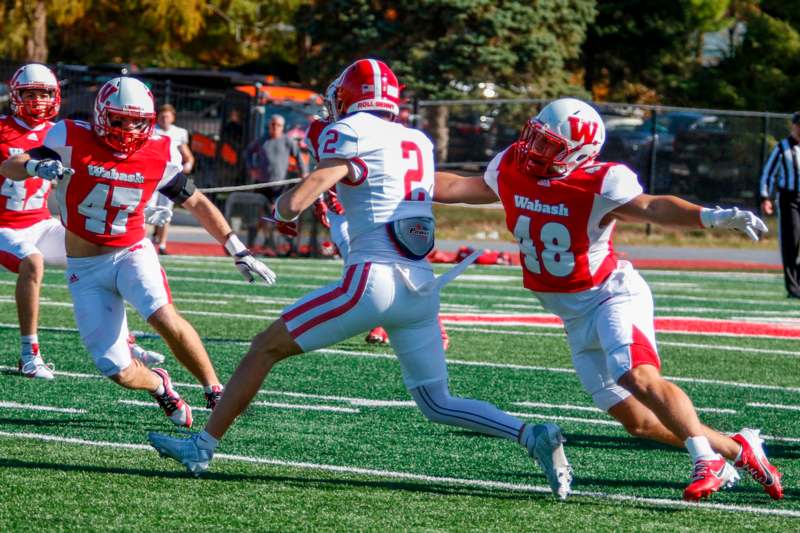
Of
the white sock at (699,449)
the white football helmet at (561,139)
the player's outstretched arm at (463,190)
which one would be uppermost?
the white football helmet at (561,139)

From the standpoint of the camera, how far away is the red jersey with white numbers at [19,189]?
841 cm

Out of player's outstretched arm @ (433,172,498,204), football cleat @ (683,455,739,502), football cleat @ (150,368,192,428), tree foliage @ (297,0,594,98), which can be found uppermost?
player's outstretched arm @ (433,172,498,204)

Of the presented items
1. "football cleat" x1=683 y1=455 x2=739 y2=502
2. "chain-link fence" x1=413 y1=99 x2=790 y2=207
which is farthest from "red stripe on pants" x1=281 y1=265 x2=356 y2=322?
"chain-link fence" x1=413 y1=99 x2=790 y2=207

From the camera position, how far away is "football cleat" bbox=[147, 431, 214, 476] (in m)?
5.49

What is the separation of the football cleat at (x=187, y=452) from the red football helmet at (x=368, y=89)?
1.45 metres

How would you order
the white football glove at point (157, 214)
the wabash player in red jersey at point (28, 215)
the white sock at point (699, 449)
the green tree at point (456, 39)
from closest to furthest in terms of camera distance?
1. the white sock at point (699, 449)
2. the white football glove at point (157, 214)
3. the wabash player in red jersey at point (28, 215)
4. the green tree at point (456, 39)

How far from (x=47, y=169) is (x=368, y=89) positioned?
1701mm

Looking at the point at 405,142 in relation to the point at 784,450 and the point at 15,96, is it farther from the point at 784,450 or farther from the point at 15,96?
the point at 15,96

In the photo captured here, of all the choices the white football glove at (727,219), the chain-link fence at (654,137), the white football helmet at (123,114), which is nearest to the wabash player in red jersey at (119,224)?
the white football helmet at (123,114)

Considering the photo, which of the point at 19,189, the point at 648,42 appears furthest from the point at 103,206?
the point at 648,42

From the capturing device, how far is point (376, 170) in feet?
17.5

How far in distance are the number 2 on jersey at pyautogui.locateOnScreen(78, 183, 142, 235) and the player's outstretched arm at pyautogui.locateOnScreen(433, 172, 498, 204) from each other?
1569 millimetres

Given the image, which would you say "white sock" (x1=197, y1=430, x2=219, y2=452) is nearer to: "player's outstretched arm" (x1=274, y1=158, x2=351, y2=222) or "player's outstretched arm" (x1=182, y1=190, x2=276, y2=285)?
"player's outstretched arm" (x1=182, y1=190, x2=276, y2=285)

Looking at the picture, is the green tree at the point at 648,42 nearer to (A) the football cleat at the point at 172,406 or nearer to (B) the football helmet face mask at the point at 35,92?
(B) the football helmet face mask at the point at 35,92
